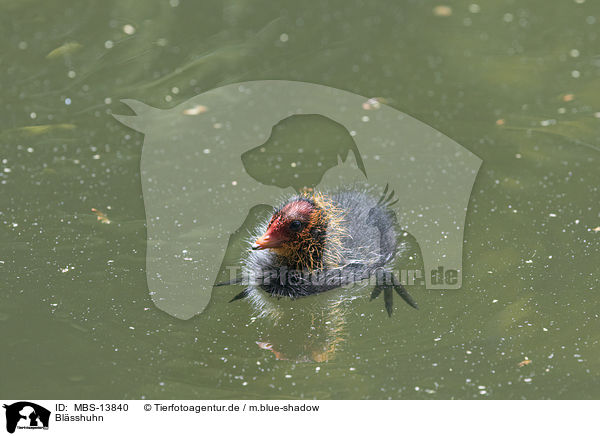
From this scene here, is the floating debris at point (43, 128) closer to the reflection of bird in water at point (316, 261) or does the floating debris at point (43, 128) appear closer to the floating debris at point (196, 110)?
the floating debris at point (196, 110)

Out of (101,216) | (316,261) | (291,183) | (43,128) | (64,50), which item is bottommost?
(316,261)

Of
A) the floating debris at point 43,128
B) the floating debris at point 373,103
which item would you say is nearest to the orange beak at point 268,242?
the floating debris at point 373,103

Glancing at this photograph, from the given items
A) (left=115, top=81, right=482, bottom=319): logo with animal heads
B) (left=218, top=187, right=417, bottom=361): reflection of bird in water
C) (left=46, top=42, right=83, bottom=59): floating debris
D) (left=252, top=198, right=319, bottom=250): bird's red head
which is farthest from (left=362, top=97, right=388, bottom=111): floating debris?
(left=46, top=42, right=83, bottom=59): floating debris

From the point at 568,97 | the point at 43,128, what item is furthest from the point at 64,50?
the point at 568,97

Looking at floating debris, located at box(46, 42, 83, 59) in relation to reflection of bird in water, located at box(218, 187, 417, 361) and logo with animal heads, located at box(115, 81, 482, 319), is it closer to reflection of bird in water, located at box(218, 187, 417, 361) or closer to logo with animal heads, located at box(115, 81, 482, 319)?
logo with animal heads, located at box(115, 81, 482, 319)

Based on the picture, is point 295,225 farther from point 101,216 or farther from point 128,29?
point 128,29

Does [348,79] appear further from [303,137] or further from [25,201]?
[25,201]

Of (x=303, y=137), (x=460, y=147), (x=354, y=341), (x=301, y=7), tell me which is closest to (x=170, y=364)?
(x=354, y=341)
